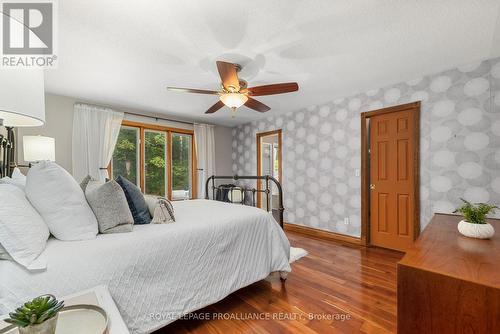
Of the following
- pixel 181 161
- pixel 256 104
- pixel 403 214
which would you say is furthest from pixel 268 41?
pixel 181 161

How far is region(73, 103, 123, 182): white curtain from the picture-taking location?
351 cm

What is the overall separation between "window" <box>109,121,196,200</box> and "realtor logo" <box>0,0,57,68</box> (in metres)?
1.90

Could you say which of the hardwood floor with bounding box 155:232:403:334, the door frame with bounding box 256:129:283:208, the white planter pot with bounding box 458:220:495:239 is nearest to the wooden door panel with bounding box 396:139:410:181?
the hardwood floor with bounding box 155:232:403:334

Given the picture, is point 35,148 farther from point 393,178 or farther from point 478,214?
point 393,178

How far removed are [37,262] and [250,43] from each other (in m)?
2.14

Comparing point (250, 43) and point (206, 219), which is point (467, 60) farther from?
point (206, 219)

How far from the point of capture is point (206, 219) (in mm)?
1810

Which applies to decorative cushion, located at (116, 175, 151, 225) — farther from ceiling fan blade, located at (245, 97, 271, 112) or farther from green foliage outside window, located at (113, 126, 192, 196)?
green foliage outside window, located at (113, 126, 192, 196)

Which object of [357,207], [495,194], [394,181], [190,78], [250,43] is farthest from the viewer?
[357,207]

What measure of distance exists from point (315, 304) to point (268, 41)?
2.37 m

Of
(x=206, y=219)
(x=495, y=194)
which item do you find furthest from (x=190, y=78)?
(x=495, y=194)

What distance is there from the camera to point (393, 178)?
314 cm

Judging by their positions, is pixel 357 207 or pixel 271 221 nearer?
pixel 271 221

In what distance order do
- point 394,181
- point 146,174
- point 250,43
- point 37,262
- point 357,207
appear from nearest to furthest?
point 37,262 → point 250,43 → point 394,181 → point 357,207 → point 146,174
